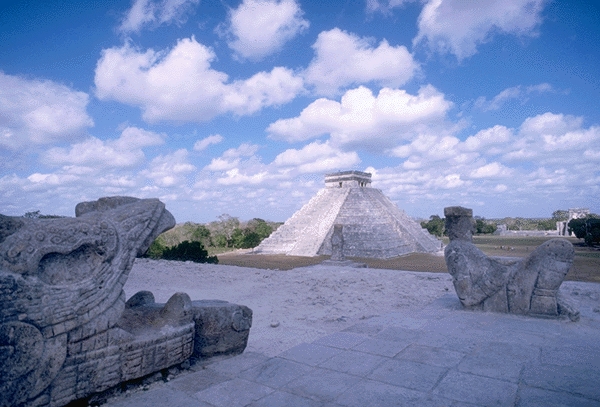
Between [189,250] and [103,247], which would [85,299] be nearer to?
[103,247]

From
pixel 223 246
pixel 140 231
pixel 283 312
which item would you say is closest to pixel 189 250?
pixel 283 312

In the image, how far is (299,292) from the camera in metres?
8.55

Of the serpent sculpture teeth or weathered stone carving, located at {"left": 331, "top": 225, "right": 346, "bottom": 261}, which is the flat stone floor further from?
weathered stone carving, located at {"left": 331, "top": 225, "right": 346, "bottom": 261}

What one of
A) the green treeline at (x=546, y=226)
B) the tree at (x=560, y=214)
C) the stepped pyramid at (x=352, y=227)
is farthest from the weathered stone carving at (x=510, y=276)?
the tree at (x=560, y=214)

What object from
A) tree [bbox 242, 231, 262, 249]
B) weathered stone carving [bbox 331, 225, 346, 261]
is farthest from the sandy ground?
tree [bbox 242, 231, 262, 249]

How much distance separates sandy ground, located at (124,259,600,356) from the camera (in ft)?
18.0

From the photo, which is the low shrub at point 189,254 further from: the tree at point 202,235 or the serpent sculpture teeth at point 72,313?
the tree at point 202,235

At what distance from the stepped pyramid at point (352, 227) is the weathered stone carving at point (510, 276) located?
57.0 ft

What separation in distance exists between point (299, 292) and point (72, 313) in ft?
19.9

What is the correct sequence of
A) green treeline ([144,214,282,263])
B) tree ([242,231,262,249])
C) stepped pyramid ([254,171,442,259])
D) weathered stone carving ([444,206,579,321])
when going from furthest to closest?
tree ([242,231,262,249]) < green treeline ([144,214,282,263]) < stepped pyramid ([254,171,442,259]) < weathered stone carving ([444,206,579,321])

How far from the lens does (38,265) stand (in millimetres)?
2842

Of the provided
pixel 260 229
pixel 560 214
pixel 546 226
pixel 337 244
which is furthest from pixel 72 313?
pixel 560 214

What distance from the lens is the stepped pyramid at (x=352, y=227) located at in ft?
82.5

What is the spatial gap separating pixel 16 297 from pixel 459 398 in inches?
134
